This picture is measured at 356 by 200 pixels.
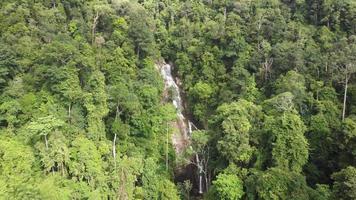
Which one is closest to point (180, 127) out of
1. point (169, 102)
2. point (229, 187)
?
point (169, 102)

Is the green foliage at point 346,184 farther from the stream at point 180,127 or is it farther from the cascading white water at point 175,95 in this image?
the cascading white water at point 175,95

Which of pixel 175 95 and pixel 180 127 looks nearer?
pixel 180 127

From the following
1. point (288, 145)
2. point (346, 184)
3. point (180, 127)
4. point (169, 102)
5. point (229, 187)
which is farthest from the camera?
point (169, 102)

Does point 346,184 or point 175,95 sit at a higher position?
point 175,95

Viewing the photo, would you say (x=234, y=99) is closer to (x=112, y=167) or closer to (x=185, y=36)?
(x=185, y=36)

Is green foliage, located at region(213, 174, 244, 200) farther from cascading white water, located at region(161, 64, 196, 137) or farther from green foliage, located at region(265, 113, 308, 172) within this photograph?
cascading white water, located at region(161, 64, 196, 137)

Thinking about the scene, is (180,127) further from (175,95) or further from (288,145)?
(288,145)

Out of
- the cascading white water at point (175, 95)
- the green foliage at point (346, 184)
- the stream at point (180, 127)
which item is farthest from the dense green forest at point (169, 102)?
the cascading white water at point (175, 95)
